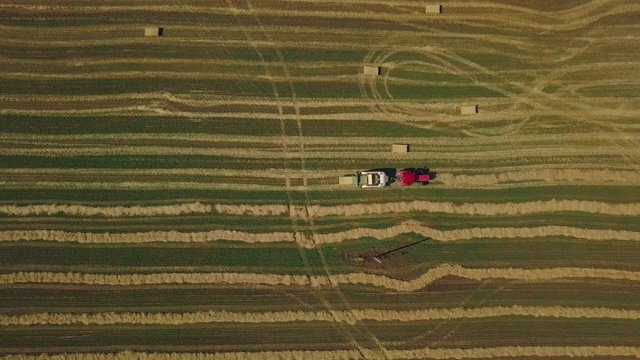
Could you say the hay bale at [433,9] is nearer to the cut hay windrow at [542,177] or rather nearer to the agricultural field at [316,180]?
the agricultural field at [316,180]

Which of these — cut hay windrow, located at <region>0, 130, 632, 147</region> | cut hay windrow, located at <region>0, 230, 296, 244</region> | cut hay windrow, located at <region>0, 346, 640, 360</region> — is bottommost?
cut hay windrow, located at <region>0, 346, 640, 360</region>

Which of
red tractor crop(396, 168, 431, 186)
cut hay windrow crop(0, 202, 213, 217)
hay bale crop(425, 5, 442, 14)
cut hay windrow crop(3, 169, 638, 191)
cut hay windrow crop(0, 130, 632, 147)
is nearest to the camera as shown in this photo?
cut hay windrow crop(0, 202, 213, 217)

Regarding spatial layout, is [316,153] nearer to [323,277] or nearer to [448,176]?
[323,277]

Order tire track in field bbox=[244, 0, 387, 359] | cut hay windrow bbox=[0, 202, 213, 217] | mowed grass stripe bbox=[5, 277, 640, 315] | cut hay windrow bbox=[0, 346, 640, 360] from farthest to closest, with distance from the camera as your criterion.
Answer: tire track in field bbox=[244, 0, 387, 359]
cut hay windrow bbox=[0, 202, 213, 217]
mowed grass stripe bbox=[5, 277, 640, 315]
cut hay windrow bbox=[0, 346, 640, 360]

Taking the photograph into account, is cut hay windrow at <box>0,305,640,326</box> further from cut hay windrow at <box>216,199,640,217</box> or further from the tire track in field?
cut hay windrow at <box>216,199,640,217</box>

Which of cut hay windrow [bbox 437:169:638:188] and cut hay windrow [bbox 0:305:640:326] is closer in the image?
cut hay windrow [bbox 0:305:640:326]

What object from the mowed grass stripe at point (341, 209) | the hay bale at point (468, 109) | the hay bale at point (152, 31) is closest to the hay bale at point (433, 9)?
the hay bale at point (468, 109)

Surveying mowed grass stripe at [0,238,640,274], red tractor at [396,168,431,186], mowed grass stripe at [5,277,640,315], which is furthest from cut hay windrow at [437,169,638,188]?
mowed grass stripe at [5,277,640,315]
